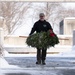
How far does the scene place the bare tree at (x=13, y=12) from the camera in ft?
168

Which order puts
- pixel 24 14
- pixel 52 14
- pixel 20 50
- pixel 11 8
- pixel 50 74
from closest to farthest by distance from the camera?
pixel 50 74 → pixel 20 50 → pixel 11 8 → pixel 24 14 → pixel 52 14

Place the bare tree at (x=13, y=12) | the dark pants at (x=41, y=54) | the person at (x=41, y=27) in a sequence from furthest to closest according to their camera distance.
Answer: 1. the bare tree at (x=13, y=12)
2. the dark pants at (x=41, y=54)
3. the person at (x=41, y=27)

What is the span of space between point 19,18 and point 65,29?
2602 centimetres

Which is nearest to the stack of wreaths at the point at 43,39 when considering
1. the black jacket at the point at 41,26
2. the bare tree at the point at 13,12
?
the black jacket at the point at 41,26

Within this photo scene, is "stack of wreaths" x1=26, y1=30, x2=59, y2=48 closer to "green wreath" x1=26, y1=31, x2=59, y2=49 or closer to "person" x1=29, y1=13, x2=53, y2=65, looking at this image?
"green wreath" x1=26, y1=31, x2=59, y2=49

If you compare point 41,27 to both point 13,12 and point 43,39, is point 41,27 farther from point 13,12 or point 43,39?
point 13,12

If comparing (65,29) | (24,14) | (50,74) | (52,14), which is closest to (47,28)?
(50,74)

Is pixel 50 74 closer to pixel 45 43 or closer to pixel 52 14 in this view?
pixel 45 43

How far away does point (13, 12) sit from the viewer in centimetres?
5319

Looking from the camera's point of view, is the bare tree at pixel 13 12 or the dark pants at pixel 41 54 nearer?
the dark pants at pixel 41 54

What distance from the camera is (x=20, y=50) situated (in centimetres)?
2403

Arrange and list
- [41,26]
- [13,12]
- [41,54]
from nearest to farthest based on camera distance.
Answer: [41,26]
[41,54]
[13,12]

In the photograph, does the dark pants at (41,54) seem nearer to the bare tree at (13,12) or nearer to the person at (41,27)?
the person at (41,27)

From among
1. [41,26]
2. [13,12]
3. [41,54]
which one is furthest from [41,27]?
[13,12]
